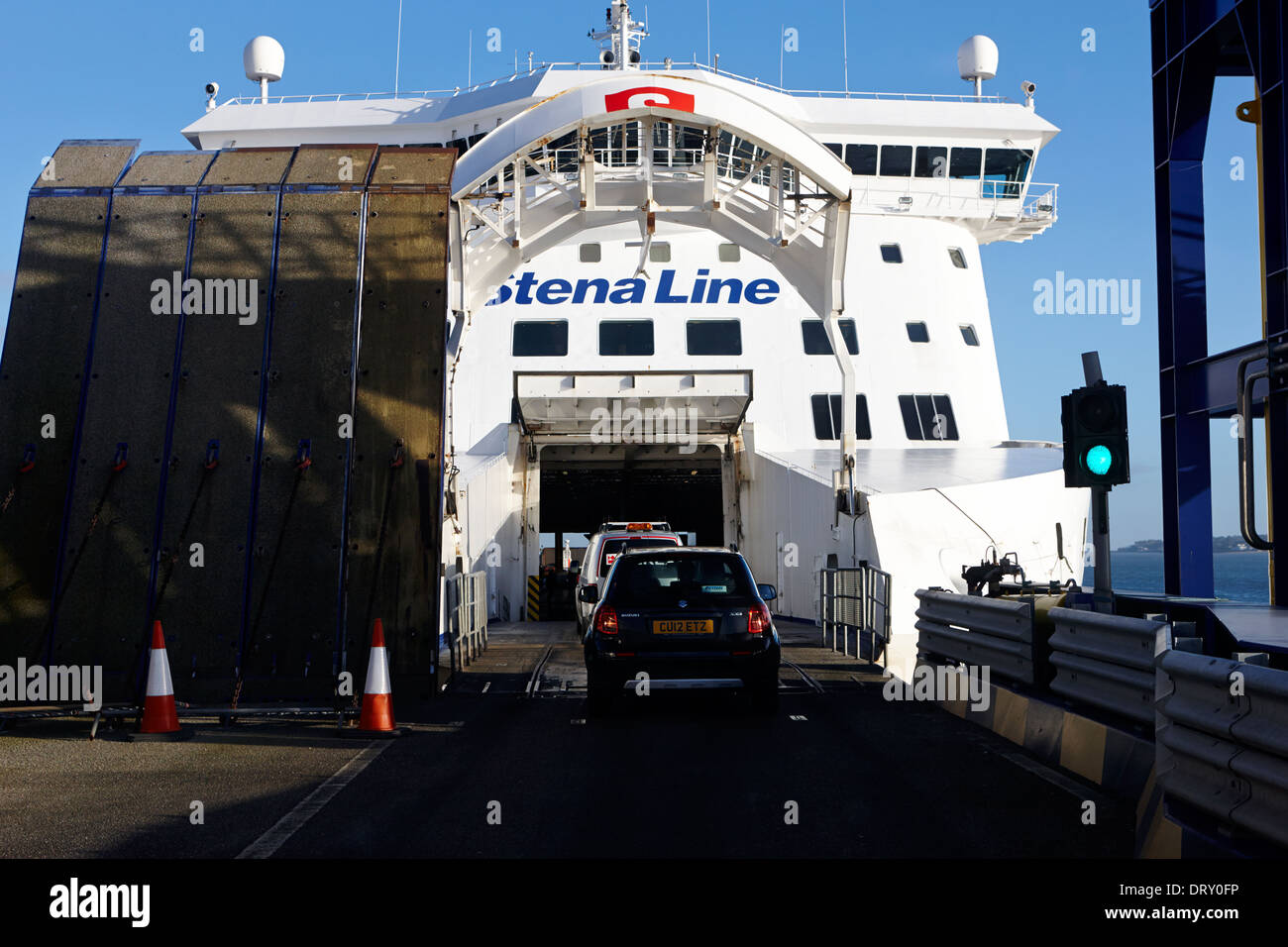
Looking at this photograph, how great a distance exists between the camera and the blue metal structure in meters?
11.6

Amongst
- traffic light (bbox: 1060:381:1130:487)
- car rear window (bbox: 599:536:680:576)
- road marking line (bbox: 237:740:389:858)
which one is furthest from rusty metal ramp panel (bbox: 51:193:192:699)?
car rear window (bbox: 599:536:680:576)

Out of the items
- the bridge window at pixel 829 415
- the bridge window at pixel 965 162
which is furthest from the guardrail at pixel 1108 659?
the bridge window at pixel 965 162

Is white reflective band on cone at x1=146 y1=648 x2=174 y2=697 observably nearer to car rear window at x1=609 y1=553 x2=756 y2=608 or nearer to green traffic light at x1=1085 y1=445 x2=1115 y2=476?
car rear window at x1=609 y1=553 x2=756 y2=608

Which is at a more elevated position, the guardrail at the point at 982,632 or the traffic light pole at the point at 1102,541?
the traffic light pole at the point at 1102,541

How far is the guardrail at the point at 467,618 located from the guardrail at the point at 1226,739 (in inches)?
392

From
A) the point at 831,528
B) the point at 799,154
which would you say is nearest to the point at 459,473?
the point at 831,528

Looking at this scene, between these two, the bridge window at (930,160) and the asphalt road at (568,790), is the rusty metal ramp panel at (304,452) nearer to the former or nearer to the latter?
the asphalt road at (568,790)

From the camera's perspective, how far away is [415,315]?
495 inches

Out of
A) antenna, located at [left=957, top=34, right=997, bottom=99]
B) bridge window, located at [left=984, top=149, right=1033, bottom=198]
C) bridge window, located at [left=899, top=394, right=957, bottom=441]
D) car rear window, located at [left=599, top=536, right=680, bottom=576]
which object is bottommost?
car rear window, located at [left=599, top=536, right=680, bottom=576]

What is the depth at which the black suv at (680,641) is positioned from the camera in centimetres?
1098

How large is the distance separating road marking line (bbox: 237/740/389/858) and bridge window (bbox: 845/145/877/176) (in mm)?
25216

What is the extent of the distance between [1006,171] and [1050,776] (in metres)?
26.9
